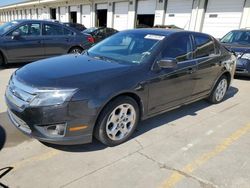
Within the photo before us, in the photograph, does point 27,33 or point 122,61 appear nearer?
point 122,61

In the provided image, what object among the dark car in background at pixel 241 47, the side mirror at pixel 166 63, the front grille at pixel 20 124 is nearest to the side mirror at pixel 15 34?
the front grille at pixel 20 124

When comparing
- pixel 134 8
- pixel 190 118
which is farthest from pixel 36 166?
pixel 134 8

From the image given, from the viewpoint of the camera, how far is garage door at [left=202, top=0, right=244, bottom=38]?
47.2ft

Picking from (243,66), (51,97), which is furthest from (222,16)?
(51,97)

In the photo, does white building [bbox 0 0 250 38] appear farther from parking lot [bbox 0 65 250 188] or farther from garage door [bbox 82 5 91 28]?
parking lot [bbox 0 65 250 188]

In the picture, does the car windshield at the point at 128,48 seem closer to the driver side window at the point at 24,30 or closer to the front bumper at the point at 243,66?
the driver side window at the point at 24,30

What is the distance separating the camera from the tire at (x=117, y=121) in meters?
3.03

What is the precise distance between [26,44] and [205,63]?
5.60 meters

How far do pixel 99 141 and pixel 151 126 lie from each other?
3.32 ft

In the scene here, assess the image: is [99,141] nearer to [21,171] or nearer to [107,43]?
[21,171]

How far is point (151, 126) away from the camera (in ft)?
13.1

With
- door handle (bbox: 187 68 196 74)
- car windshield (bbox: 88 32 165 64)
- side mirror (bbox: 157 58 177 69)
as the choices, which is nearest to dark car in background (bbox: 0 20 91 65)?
car windshield (bbox: 88 32 165 64)

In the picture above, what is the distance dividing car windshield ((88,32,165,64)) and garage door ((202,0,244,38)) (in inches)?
493

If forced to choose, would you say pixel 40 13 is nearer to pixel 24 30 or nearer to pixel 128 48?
pixel 24 30
